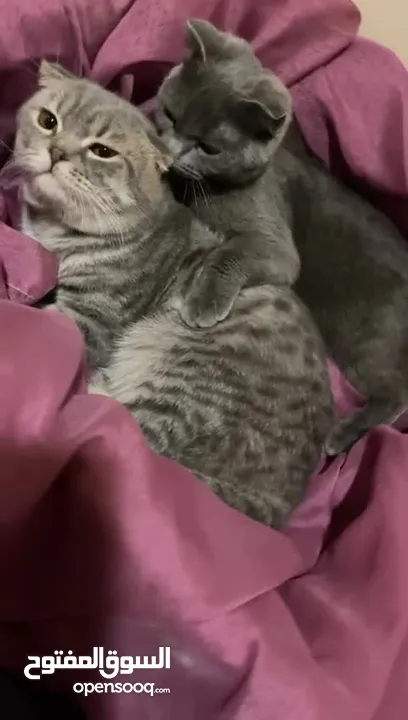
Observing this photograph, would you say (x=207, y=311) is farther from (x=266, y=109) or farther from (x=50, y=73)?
(x=50, y=73)

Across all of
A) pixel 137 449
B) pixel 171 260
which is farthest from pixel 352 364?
pixel 137 449

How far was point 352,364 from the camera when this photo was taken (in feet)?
4.48

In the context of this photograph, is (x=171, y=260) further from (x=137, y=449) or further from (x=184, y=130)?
(x=137, y=449)

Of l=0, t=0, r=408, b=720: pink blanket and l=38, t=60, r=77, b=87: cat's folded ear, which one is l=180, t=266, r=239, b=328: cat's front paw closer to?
l=0, t=0, r=408, b=720: pink blanket

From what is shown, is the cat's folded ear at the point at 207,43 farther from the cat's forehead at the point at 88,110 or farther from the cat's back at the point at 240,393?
the cat's back at the point at 240,393

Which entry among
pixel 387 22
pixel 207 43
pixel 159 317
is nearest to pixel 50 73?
pixel 207 43

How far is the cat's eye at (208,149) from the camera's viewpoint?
1.34 m

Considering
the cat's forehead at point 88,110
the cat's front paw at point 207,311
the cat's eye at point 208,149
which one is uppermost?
the cat's forehead at point 88,110

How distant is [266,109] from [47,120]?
1.11ft

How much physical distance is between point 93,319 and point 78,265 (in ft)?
0.29

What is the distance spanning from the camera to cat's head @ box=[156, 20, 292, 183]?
132cm

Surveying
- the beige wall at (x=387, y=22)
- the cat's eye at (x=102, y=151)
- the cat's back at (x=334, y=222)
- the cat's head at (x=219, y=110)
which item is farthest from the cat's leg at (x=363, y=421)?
the beige wall at (x=387, y=22)

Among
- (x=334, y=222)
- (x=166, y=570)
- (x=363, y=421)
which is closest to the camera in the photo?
(x=166, y=570)

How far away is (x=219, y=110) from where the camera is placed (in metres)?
1.32
